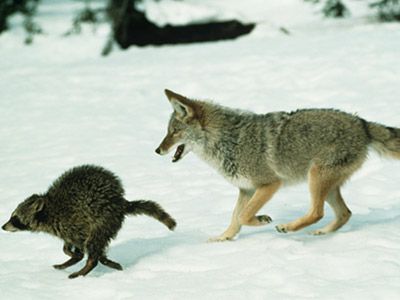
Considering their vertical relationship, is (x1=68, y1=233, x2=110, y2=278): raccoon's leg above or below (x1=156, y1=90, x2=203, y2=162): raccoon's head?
below

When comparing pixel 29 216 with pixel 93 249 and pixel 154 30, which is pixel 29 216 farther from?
pixel 154 30

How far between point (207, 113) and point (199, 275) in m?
2.03

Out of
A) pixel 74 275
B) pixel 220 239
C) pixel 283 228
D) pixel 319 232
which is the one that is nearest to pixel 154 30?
pixel 220 239

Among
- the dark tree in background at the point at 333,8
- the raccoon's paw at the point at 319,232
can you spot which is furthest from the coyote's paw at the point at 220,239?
the dark tree in background at the point at 333,8

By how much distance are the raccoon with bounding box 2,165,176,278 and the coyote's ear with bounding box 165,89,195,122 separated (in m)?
1.11

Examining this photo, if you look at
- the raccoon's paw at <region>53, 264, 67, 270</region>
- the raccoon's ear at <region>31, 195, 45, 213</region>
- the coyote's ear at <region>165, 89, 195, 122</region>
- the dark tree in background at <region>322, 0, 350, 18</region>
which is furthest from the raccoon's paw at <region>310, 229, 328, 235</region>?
the dark tree in background at <region>322, 0, 350, 18</region>

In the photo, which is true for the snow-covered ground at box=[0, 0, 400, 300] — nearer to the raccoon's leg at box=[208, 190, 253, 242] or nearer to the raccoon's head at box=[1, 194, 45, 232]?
the raccoon's leg at box=[208, 190, 253, 242]

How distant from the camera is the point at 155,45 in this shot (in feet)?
65.5

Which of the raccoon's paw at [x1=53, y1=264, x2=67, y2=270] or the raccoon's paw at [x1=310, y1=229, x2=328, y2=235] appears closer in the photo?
the raccoon's paw at [x1=53, y1=264, x2=67, y2=270]

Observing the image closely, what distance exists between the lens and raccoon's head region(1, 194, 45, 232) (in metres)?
6.30

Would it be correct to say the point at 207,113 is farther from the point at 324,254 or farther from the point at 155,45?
the point at 155,45

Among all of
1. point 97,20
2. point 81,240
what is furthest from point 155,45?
point 81,240

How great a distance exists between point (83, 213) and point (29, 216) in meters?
0.56

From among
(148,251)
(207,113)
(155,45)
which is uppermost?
(207,113)
